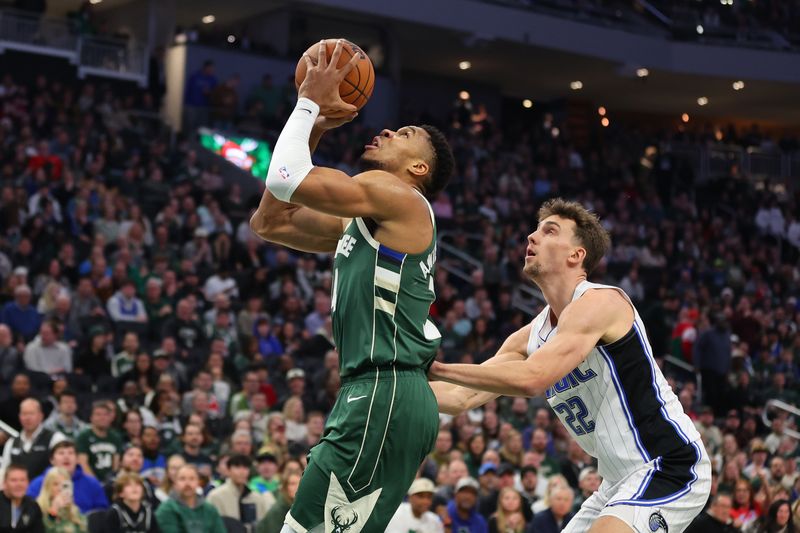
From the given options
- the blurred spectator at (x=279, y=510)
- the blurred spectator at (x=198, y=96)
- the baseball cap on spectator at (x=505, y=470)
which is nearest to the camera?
the blurred spectator at (x=279, y=510)

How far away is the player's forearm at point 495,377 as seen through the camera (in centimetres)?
475

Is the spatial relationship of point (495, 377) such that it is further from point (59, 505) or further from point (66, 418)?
point (66, 418)

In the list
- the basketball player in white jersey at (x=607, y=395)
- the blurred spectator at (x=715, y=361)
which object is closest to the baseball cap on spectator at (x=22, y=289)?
the basketball player in white jersey at (x=607, y=395)

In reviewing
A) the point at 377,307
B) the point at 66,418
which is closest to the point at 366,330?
the point at 377,307

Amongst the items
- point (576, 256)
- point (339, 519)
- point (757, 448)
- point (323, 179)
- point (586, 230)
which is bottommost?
point (757, 448)

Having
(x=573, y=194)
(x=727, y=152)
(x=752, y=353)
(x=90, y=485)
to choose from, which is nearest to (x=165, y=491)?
(x=90, y=485)

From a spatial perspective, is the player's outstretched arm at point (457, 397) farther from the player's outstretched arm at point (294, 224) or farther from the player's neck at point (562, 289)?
the player's outstretched arm at point (294, 224)

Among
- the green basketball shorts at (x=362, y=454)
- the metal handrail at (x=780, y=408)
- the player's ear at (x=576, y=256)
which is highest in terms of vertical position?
the player's ear at (x=576, y=256)

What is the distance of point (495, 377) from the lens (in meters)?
4.80

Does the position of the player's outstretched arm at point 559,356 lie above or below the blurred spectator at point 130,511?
above

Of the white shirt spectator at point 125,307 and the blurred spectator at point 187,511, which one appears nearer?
the blurred spectator at point 187,511

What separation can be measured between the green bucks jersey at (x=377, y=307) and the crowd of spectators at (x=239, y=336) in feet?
17.4

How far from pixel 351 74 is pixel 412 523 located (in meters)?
6.28

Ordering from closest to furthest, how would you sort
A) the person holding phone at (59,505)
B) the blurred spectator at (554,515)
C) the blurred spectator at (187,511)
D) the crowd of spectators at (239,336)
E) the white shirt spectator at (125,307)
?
the person holding phone at (59,505) < the blurred spectator at (187,511) < the blurred spectator at (554,515) < the crowd of spectators at (239,336) < the white shirt spectator at (125,307)
